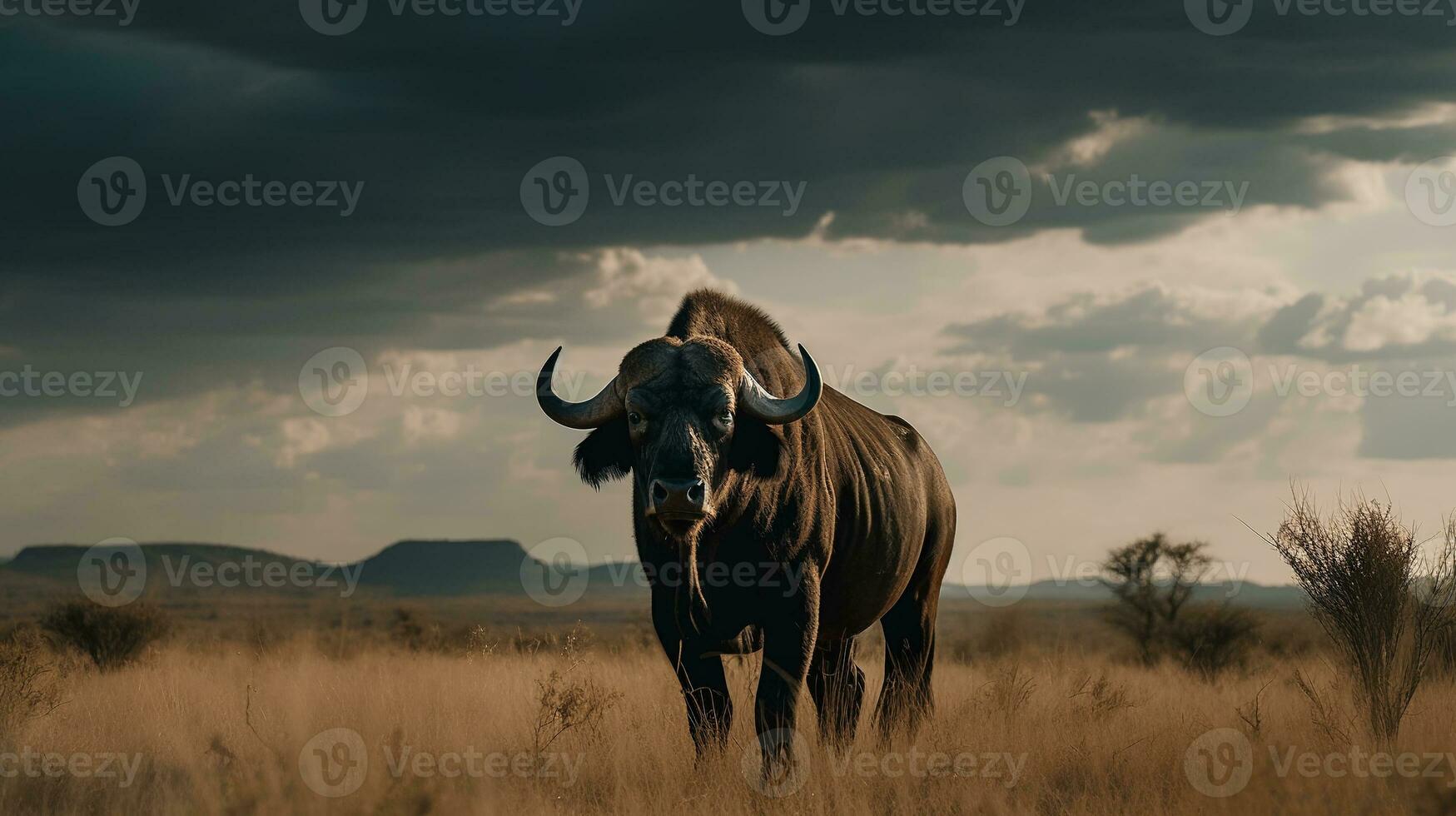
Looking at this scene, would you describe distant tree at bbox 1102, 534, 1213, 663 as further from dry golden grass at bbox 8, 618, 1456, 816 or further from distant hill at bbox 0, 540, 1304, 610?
distant hill at bbox 0, 540, 1304, 610

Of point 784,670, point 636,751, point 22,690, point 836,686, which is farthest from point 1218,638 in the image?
point 22,690

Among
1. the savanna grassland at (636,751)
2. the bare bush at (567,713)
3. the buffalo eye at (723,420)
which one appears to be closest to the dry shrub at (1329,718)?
the savanna grassland at (636,751)

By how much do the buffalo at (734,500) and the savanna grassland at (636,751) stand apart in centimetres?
69

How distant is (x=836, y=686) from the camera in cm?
1134

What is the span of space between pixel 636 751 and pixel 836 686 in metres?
2.08

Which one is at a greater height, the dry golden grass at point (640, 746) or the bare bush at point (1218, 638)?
the bare bush at point (1218, 638)

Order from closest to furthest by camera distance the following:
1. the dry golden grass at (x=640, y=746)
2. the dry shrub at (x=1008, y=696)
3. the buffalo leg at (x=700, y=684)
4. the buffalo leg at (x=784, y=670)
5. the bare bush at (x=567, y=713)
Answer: the dry golden grass at (x=640, y=746)
the buffalo leg at (x=784, y=670)
the buffalo leg at (x=700, y=684)
the bare bush at (x=567, y=713)
the dry shrub at (x=1008, y=696)

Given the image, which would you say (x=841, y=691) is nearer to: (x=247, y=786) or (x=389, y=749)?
(x=389, y=749)

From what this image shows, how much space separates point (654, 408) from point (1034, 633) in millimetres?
36714

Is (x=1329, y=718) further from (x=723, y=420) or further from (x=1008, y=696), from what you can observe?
(x=723, y=420)

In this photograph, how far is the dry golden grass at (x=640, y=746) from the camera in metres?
8.37

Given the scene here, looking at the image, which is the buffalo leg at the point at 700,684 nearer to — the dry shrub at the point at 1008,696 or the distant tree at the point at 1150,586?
the dry shrub at the point at 1008,696

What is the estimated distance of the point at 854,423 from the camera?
38.5ft

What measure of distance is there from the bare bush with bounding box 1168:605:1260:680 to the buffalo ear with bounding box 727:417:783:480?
1616 cm
